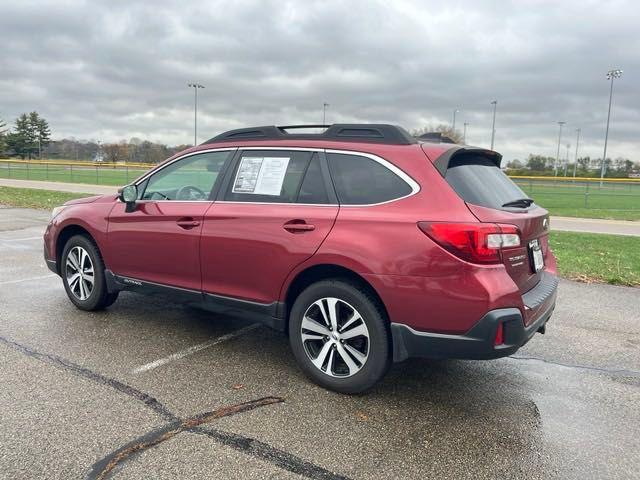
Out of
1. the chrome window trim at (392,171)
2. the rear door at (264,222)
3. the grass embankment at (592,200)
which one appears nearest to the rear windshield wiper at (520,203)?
the chrome window trim at (392,171)

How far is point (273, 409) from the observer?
328cm

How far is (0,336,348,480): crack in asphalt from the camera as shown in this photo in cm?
262

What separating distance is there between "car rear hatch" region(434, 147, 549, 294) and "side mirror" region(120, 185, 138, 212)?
278 cm

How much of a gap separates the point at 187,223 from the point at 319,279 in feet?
4.29

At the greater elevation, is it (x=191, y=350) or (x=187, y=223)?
(x=187, y=223)

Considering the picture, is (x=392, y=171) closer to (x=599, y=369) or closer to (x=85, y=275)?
(x=599, y=369)

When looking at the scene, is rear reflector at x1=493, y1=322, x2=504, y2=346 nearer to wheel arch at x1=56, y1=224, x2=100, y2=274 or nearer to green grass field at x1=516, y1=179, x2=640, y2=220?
wheel arch at x1=56, y1=224, x2=100, y2=274

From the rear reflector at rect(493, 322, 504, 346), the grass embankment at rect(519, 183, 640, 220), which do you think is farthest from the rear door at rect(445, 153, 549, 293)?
the grass embankment at rect(519, 183, 640, 220)

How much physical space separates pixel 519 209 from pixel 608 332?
237 centimetres

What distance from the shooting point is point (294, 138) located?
12.9 ft

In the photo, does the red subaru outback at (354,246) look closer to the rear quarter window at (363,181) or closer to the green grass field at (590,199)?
the rear quarter window at (363,181)

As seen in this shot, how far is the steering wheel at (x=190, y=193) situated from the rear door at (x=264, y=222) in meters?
0.28

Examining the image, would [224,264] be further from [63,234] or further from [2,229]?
[2,229]

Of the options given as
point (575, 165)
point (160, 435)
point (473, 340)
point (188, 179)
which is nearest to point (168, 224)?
point (188, 179)
